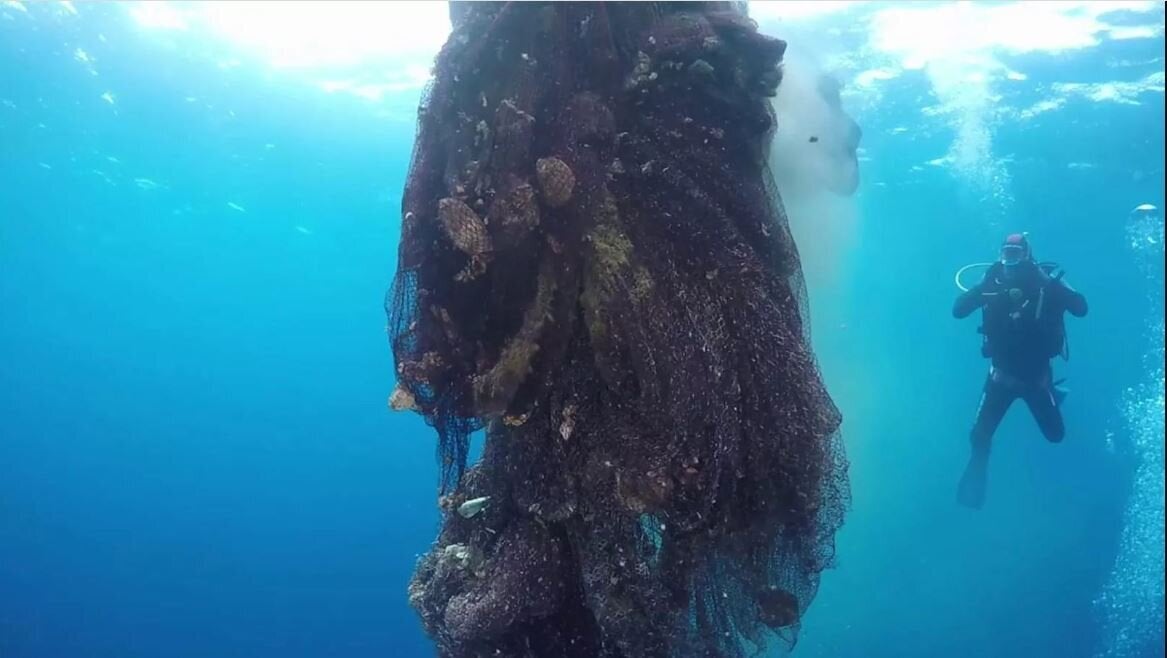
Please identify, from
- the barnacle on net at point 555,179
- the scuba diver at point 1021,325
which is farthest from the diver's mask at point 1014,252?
the barnacle on net at point 555,179

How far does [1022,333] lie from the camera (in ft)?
43.7

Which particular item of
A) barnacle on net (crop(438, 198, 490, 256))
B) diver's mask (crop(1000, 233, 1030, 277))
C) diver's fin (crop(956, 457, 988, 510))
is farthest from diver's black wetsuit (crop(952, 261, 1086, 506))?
barnacle on net (crop(438, 198, 490, 256))

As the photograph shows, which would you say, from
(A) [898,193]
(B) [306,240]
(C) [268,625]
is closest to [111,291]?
(B) [306,240]

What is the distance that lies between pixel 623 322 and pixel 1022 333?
12.7m

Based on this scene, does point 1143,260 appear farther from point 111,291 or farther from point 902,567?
point 111,291

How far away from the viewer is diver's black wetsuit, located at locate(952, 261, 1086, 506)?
12797 mm

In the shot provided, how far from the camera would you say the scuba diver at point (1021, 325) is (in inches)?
501

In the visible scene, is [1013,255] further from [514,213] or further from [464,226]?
[464,226]

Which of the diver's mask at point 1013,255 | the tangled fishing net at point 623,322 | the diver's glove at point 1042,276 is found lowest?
the tangled fishing net at point 623,322

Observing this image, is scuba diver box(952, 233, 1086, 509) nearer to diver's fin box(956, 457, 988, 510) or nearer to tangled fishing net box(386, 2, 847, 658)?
diver's fin box(956, 457, 988, 510)

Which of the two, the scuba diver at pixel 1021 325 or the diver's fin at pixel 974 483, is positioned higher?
the scuba diver at pixel 1021 325

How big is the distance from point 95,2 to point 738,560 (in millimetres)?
18927

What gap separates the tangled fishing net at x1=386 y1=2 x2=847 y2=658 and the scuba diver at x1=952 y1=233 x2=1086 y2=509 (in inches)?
397

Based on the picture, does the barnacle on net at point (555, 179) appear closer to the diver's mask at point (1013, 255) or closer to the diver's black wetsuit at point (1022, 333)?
the diver's black wetsuit at point (1022, 333)
